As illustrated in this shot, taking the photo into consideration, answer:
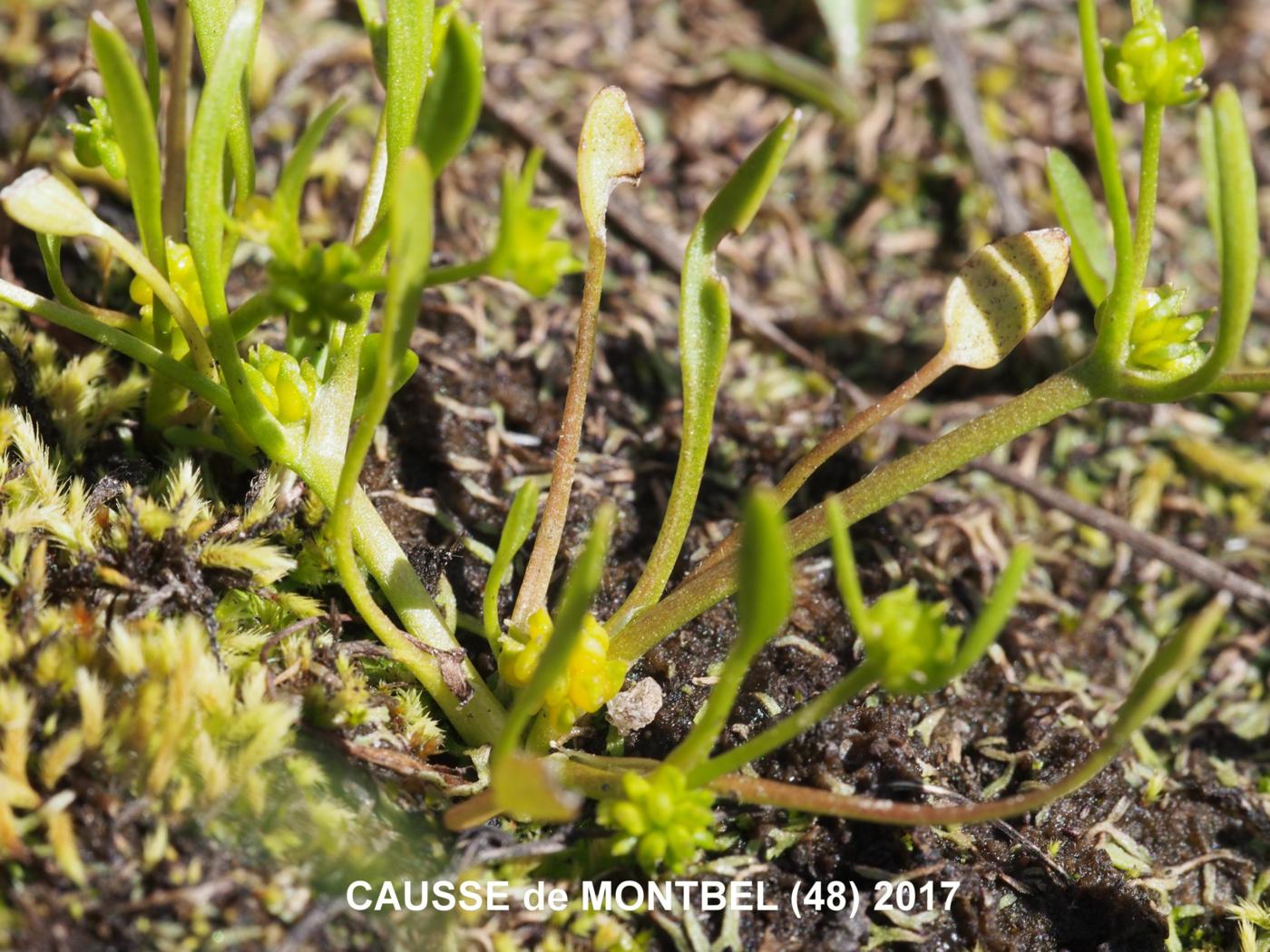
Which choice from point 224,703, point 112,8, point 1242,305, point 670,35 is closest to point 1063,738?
point 1242,305

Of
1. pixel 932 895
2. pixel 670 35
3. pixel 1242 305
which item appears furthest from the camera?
pixel 670 35

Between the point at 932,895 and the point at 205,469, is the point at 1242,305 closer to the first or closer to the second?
the point at 932,895

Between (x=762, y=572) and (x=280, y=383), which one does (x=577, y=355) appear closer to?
(x=280, y=383)

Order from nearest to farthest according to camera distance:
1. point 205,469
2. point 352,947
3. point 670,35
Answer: point 352,947
point 205,469
point 670,35

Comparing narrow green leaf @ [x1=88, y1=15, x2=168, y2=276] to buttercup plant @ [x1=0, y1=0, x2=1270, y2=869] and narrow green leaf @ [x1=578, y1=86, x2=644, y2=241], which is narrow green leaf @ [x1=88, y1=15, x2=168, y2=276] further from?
narrow green leaf @ [x1=578, y1=86, x2=644, y2=241]

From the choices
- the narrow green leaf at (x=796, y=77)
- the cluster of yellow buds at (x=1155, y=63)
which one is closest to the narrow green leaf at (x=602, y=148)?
the cluster of yellow buds at (x=1155, y=63)

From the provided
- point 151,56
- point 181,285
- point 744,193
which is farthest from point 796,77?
point 181,285
